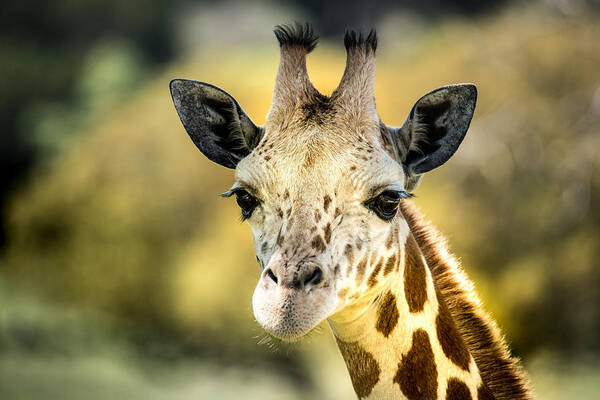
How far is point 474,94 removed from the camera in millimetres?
3078

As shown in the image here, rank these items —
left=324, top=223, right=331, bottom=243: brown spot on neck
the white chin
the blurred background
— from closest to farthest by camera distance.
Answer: the white chin < left=324, top=223, right=331, bottom=243: brown spot on neck < the blurred background

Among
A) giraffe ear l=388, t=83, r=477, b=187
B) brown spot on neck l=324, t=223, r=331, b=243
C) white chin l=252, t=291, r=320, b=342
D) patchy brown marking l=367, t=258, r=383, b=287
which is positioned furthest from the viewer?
giraffe ear l=388, t=83, r=477, b=187

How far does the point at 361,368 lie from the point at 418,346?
0.86 feet

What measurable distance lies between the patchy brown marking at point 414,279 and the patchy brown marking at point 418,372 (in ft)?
0.40

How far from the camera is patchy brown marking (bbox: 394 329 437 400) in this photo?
9.64ft

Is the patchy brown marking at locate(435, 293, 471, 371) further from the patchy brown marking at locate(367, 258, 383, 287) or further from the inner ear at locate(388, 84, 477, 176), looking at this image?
the inner ear at locate(388, 84, 477, 176)

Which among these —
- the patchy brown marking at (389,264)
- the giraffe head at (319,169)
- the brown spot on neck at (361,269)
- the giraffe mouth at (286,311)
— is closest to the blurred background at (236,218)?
the giraffe head at (319,169)

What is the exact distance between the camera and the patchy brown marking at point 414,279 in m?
3.04

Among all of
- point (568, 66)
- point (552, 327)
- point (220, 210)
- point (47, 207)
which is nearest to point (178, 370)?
point (220, 210)

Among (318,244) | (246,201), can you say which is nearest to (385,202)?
(318,244)

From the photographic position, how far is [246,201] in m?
2.97

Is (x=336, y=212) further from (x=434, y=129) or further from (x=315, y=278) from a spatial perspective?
(x=434, y=129)

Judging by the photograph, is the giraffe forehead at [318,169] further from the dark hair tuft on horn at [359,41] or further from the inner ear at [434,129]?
the dark hair tuft on horn at [359,41]

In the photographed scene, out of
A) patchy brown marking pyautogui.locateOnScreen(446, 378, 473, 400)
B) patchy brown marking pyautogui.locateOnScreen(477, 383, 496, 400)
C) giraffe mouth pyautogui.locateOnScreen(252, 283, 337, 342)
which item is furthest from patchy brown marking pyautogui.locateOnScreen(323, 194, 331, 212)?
patchy brown marking pyautogui.locateOnScreen(477, 383, 496, 400)
